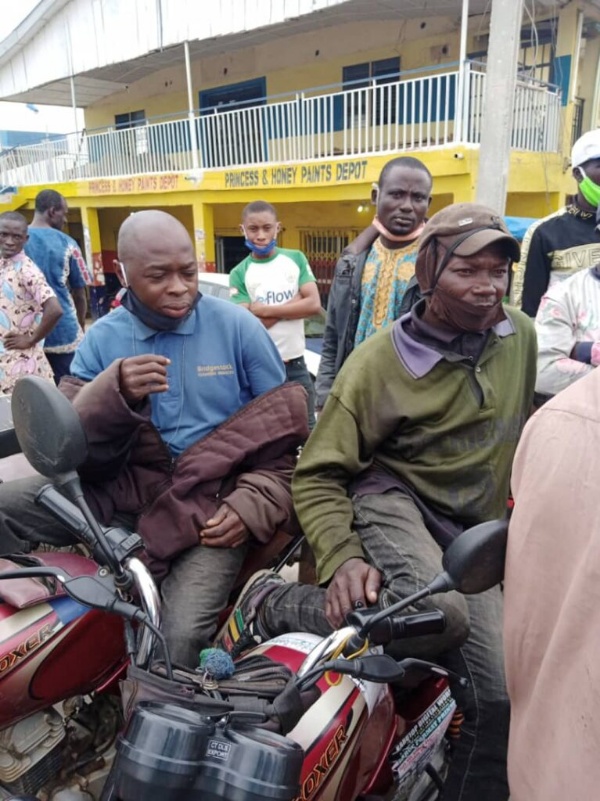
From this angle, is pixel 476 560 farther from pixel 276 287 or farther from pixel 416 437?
pixel 276 287

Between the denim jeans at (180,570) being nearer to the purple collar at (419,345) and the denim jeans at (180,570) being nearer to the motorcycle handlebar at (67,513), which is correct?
the motorcycle handlebar at (67,513)

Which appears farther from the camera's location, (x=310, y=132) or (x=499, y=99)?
(x=310, y=132)

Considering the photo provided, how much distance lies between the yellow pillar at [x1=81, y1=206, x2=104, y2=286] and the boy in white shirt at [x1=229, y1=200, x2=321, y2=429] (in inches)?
511

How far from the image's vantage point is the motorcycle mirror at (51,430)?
4.19 feet

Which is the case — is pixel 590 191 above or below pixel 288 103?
below

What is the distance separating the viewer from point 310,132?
10914 mm

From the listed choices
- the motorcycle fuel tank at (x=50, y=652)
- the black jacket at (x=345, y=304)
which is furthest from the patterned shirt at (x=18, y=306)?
the motorcycle fuel tank at (x=50, y=652)

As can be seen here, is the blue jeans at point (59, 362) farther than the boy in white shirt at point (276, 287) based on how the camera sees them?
Yes

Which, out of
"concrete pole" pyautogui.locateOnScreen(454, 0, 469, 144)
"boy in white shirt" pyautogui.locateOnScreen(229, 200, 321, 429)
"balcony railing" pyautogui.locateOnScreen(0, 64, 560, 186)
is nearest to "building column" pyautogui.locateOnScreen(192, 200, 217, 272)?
"balcony railing" pyautogui.locateOnScreen(0, 64, 560, 186)

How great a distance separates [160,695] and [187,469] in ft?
2.63

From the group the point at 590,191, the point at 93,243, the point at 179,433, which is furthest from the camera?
the point at 93,243

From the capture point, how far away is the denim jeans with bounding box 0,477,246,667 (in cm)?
167

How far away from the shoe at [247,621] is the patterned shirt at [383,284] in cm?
152

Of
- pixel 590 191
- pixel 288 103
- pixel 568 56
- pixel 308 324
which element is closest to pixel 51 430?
pixel 590 191
